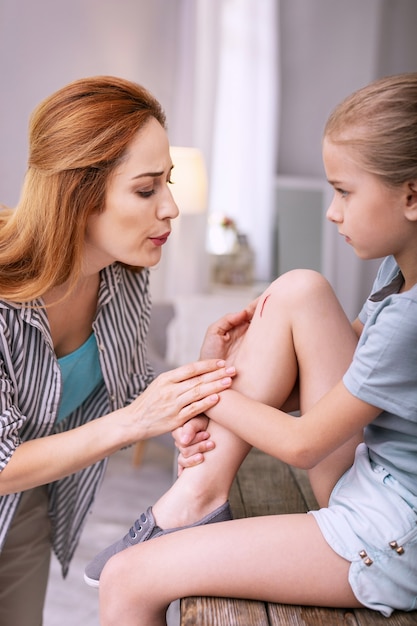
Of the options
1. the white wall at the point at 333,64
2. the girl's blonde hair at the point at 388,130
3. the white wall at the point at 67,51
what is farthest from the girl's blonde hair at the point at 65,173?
the white wall at the point at 333,64

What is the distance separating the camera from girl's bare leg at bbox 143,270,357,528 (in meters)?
1.40

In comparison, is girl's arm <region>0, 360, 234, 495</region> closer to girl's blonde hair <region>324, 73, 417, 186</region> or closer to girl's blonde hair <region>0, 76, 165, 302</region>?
girl's blonde hair <region>0, 76, 165, 302</region>

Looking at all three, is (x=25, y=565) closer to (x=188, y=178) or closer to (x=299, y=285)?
(x=299, y=285)

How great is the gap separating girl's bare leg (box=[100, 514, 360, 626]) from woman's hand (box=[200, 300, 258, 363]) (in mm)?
460

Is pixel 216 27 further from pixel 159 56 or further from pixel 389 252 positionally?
pixel 389 252

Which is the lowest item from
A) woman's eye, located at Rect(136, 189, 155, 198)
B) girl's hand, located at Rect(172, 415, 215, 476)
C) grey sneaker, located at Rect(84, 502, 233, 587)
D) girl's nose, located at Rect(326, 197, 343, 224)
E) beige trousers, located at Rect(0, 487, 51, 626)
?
beige trousers, located at Rect(0, 487, 51, 626)

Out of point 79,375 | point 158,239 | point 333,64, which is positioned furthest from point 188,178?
point 158,239

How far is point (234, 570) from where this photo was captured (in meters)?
1.22

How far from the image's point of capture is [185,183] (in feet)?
14.0

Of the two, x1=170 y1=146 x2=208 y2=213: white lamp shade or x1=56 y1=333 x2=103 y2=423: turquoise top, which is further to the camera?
x1=170 y1=146 x2=208 y2=213: white lamp shade

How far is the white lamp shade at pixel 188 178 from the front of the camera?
4.26 metres

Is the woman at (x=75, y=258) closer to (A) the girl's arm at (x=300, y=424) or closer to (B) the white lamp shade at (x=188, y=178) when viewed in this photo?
(A) the girl's arm at (x=300, y=424)

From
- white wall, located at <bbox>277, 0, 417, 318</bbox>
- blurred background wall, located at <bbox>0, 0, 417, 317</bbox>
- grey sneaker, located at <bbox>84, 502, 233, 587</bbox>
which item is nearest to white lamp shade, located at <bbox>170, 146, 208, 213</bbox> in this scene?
blurred background wall, located at <bbox>0, 0, 417, 317</bbox>

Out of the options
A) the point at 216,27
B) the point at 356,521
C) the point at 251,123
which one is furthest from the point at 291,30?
the point at 356,521
